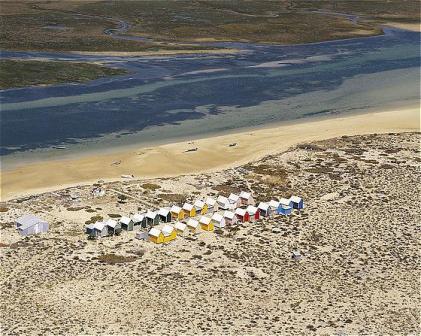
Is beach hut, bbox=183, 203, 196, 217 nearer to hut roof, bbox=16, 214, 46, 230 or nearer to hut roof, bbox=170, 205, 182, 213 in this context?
hut roof, bbox=170, 205, 182, 213

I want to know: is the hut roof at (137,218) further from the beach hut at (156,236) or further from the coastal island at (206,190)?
the beach hut at (156,236)

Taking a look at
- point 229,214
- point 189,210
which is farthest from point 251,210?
point 189,210

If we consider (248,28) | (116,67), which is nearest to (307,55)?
(248,28)

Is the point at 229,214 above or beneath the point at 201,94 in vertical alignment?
beneath

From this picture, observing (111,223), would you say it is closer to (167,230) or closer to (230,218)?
(167,230)

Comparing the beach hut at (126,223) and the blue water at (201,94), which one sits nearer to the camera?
the beach hut at (126,223)

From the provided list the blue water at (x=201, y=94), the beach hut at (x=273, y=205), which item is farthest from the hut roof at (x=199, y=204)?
the blue water at (x=201, y=94)
